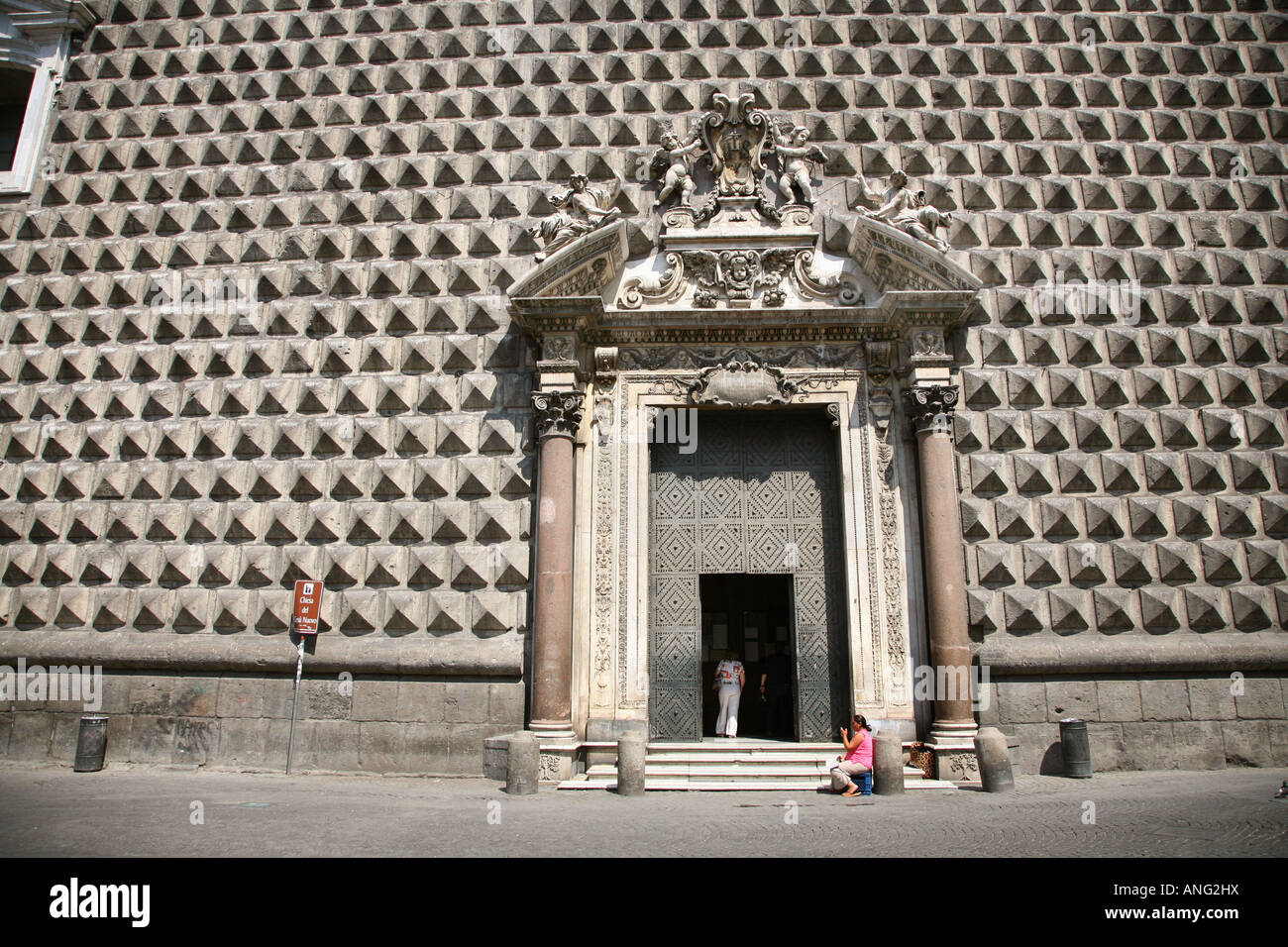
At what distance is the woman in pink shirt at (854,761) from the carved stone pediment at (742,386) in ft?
14.2

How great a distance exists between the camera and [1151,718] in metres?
9.73

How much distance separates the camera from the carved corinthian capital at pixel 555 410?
1027cm

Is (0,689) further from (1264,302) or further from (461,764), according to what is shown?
(1264,302)

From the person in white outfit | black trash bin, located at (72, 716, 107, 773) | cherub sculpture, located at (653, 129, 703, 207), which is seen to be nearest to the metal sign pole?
black trash bin, located at (72, 716, 107, 773)

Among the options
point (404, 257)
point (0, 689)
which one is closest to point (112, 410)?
point (0, 689)

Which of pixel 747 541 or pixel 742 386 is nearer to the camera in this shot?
pixel 747 541

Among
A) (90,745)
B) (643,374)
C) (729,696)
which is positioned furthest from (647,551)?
(90,745)

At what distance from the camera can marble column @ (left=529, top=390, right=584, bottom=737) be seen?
378 inches

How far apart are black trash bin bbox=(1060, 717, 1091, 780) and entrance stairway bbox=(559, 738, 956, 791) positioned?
66.0 inches

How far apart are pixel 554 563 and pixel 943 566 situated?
494cm

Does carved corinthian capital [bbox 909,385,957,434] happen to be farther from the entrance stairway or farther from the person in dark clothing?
the person in dark clothing

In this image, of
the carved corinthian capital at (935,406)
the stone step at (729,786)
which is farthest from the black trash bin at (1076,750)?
the carved corinthian capital at (935,406)

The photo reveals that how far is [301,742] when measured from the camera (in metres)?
10.0

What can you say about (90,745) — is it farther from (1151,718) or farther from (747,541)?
(1151,718)
